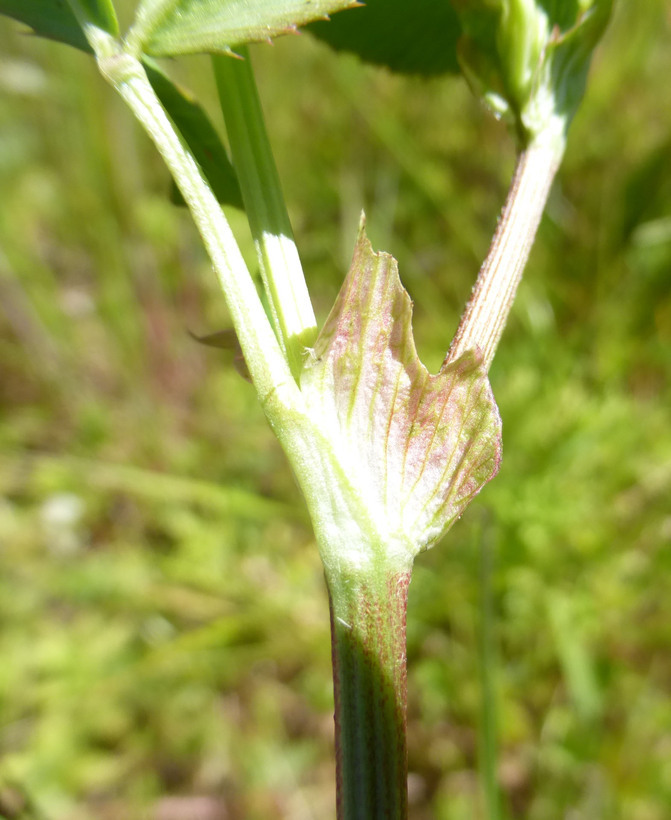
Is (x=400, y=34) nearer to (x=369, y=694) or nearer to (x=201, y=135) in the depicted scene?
(x=201, y=135)

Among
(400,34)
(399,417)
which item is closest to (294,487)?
(400,34)

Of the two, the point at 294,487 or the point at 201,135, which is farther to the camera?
the point at 294,487

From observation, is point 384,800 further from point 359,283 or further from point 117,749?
point 117,749

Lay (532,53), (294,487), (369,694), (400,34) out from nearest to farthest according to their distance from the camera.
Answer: (369,694)
(532,53)
(400,34)
(294,487)

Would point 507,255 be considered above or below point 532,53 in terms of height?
below

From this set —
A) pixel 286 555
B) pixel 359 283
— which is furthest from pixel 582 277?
pixel 359 283
